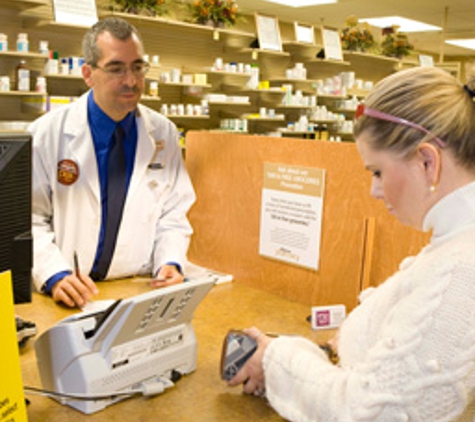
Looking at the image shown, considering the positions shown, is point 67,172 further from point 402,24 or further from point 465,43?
point 465,43

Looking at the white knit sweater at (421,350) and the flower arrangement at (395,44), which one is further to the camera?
the flower arrangement at (395,44)

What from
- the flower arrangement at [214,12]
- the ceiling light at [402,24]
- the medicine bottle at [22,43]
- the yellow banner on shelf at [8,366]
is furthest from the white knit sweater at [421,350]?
the ceiling light at [402,24]

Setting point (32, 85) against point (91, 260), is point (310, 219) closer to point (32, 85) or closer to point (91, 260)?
point (91, 260)

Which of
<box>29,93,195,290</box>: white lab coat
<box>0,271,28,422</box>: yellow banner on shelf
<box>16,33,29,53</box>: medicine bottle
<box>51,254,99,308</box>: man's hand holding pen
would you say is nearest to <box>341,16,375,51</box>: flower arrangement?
<box>16,33,29,53</box>: medicine bottle

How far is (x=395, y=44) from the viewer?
10484 mm

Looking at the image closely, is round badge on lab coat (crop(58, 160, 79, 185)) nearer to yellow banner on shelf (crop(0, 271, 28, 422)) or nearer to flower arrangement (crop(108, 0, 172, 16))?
yellow banner on shelf (crop(0, 271, 28, 422))

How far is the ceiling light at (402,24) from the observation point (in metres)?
10.3

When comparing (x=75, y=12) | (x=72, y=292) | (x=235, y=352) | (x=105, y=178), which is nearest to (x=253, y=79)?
(x=75, y=12)

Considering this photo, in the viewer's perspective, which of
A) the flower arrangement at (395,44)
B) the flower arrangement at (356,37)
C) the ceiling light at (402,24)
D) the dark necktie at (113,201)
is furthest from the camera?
the flower arrangement at (395,44)

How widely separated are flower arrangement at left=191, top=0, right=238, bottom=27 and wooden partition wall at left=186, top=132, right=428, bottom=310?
5225 mm

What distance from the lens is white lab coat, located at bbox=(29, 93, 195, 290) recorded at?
7.15 feet

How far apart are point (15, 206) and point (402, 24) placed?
10869 mm

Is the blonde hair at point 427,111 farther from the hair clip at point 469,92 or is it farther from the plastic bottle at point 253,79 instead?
the plastic bottle at point 253,79

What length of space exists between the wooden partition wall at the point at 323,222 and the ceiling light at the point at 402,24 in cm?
875
